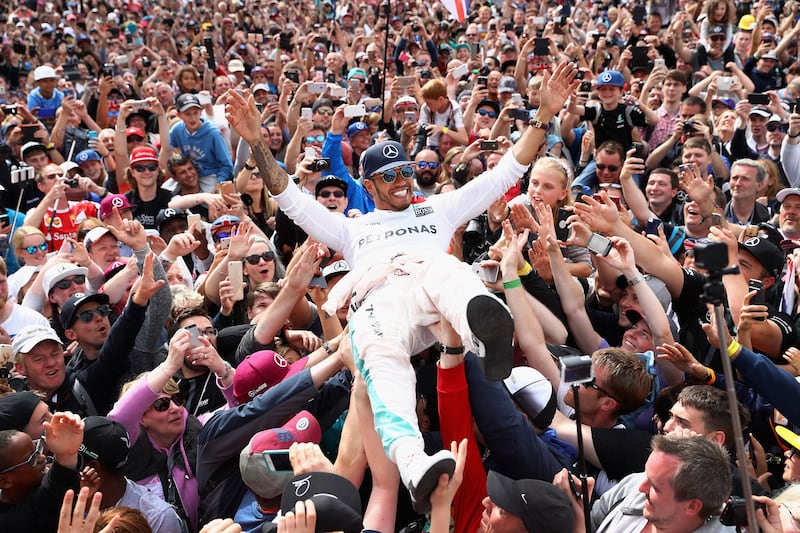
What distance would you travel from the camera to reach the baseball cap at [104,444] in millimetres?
3812

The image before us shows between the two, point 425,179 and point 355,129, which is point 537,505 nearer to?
point 425,179

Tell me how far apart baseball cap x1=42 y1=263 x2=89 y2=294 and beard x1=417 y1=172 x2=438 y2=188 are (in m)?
3.23

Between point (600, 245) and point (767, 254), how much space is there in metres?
1.27

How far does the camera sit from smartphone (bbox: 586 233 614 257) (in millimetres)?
4551

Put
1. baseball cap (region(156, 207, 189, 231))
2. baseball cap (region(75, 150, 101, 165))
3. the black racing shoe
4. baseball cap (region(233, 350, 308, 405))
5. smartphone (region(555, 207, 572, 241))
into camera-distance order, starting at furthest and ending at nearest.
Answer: baseball cap (region(75, 150, 101, 165)) → baseball cap (region(156, 207, 189, 231)) → smartphone (region(555, 207, 572, 241)) → baseball cap (region(233, 350, 308, 405)) → the black racing shoe

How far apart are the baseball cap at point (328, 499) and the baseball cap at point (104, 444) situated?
1163 millimetres

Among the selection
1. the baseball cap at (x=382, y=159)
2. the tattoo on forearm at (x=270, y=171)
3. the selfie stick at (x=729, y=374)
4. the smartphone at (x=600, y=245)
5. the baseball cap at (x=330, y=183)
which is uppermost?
the selfie stick at (x=729, y=374)

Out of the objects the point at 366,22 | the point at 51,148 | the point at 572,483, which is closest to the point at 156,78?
the point at 51,148

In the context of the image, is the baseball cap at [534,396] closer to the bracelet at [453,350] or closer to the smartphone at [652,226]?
the bracelet at [453,350]

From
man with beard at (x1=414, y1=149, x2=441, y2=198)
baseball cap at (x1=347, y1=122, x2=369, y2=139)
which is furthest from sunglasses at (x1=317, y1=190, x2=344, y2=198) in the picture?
baseball cap at (x1=347, y1=122, x2=369, y2=139)

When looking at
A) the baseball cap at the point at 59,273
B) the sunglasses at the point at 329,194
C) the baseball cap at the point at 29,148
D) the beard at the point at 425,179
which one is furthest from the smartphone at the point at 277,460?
the baseball cap at the point at 29,148

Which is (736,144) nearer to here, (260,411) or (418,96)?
(418,96)

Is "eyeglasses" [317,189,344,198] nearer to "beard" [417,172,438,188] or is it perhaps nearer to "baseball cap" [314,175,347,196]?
"baseball cap" [314,175,347,196]

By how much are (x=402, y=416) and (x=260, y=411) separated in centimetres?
81
